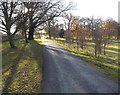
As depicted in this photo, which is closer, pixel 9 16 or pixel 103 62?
pixel 103 62

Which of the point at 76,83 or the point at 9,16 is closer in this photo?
the point at 76,83

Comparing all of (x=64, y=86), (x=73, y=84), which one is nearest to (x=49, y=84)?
(x=64, y=86)

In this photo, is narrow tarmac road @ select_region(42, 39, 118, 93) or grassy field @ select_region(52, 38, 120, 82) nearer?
narrow tarmac road @ select_region(42, 39, 118, 93)

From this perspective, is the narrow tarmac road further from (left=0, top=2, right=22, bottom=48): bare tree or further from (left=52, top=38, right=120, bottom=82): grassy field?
(left=0, top=2, right=22, bottom=48): bare tree

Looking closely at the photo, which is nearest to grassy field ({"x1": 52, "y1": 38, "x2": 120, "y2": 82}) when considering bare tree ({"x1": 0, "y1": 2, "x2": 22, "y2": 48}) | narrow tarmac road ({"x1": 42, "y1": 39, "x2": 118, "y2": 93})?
narrow tarmac road ({"x1": 42, "y1": 39, "x2": 118, "y2": 93})

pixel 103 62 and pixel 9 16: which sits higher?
pixel 9 16

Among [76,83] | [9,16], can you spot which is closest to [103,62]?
[76,83]

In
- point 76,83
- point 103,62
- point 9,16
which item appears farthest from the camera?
point 9,16

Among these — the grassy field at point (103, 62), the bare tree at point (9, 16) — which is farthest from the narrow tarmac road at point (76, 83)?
the bare tree at point (9, 16)

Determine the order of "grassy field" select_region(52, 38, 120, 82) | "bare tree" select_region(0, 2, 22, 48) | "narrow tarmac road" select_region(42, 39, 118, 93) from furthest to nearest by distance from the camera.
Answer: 1. "bare tree" select_region(0, 2, 22, 48)
2. "grassy field" select_region(52, 38, 120, 82)
3. "narrow tarmac road" select_region(42, 39, 118, 93)

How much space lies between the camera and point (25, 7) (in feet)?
63.7

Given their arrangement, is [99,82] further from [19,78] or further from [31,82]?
[19,78]

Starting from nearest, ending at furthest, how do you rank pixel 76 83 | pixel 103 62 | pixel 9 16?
pixel 76 83 < pixel 103 62 < pixel 9 16

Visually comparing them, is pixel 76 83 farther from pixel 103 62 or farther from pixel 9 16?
pixel 9 16
